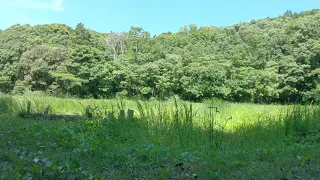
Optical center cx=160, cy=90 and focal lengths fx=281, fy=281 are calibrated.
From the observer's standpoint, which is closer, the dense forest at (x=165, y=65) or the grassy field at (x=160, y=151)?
the grassy field at (x=160, y=151)

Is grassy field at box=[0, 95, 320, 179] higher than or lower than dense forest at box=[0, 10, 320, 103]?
lower

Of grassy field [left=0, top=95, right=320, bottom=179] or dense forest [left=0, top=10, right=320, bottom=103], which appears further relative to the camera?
dense forest [left=0, top=10, right=320, bottom=103]

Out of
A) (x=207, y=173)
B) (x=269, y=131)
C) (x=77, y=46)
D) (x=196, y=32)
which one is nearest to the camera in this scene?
(x=207, y=173)

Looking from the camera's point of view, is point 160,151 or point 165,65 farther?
A: point 165,65

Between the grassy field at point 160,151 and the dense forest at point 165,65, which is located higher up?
the dense forest at point 165,65

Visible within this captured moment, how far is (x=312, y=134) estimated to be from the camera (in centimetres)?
580

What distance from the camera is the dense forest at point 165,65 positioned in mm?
24609

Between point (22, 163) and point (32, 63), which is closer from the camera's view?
point (22, 163)

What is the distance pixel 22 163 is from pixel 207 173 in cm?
180

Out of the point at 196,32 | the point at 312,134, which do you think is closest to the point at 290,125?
the point at 312,134

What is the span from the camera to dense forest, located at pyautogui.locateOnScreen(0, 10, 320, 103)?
24.6 metres

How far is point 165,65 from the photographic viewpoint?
2784 centimetres

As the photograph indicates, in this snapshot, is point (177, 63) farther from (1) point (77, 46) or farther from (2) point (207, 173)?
(2) point (207, 173)

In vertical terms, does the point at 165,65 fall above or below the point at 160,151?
above
